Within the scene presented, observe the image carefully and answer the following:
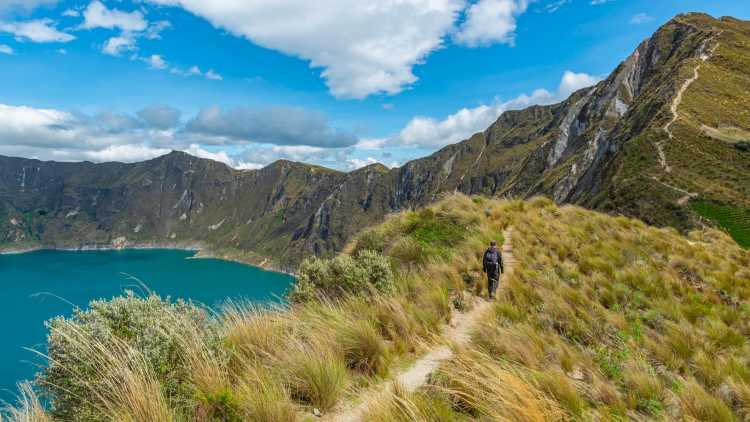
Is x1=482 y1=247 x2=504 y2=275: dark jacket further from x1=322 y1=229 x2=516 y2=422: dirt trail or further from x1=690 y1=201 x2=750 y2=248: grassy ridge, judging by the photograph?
x1=690 y1=201 x2=750 y2=248: grassy ridge

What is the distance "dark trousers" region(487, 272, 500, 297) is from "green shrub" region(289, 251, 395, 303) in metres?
3.06

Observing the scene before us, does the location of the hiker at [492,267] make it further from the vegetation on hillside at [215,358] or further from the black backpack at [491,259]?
the vegetation on hillside at [215,358]

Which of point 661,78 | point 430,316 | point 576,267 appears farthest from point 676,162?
point 430,316

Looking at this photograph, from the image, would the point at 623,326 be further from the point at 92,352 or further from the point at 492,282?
the point at 92,352

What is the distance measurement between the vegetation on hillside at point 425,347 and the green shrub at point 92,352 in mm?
23

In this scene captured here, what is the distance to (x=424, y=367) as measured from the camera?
19.2 feet

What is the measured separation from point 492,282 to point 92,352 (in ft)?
31.0

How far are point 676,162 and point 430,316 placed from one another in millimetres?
95524

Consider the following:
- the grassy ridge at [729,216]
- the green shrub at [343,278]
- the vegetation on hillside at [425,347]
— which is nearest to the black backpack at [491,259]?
the vegetation on hillside at [425,347]

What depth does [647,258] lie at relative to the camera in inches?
565

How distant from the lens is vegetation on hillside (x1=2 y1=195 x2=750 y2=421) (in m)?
4.00

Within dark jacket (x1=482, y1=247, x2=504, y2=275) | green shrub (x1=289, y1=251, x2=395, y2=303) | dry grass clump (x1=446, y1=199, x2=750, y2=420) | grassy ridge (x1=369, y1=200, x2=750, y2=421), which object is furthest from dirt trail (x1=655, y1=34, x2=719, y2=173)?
green shrub (x1=289, y1=251, x2=395, y2=303)

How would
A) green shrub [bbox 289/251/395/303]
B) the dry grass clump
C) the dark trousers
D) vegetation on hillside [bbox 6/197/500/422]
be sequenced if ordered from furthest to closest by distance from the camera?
the dark trousers → green shrub [bbox 289/251/395/303] → the dry grass clump → vegetation on hillside [bbox 6/197/500/422]

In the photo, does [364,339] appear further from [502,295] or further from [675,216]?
[675,216]
